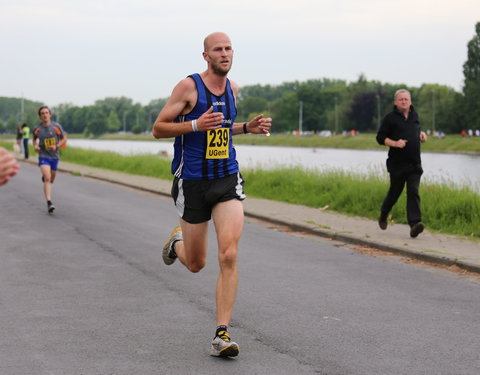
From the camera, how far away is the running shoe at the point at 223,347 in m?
4.68

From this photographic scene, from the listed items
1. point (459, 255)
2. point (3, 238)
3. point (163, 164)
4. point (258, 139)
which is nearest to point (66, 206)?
point (3, 238)

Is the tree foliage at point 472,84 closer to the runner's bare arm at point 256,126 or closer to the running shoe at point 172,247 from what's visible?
the running shoe at point 172,247

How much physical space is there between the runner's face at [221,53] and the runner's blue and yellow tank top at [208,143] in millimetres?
169

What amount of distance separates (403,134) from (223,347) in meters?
6.07

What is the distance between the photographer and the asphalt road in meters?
4.66

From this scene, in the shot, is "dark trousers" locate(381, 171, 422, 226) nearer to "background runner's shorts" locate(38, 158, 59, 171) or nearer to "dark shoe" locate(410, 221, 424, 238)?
"dark shoe" locate(410, 221, 424, 238)

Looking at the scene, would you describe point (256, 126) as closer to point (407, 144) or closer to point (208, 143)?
point (208, 143)

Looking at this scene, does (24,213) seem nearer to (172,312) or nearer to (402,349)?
(172,312)

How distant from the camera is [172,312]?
5969 mm

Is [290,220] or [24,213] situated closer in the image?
[290,220]

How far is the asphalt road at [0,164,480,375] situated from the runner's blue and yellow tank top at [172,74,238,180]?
1.15 m

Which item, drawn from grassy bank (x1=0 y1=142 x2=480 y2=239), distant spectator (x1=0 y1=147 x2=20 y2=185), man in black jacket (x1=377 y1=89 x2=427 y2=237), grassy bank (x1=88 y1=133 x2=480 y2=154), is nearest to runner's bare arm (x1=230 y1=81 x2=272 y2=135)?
distant spectator (x1=0 y1=147 x2=20 y2=185)

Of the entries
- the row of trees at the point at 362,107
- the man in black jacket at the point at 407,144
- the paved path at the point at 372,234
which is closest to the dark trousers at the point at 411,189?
the man in black jacket at the point at 407,144

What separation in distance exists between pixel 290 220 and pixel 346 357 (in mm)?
7680
